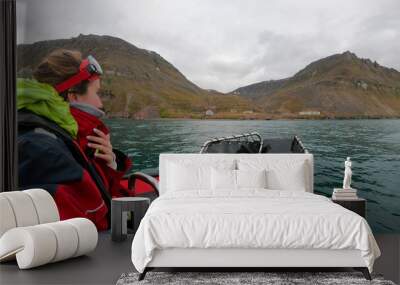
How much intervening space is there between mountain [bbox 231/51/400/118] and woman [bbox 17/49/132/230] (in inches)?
70.3

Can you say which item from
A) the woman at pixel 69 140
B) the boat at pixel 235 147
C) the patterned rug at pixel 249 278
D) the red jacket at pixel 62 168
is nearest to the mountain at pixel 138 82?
the woman at pixel 69 140

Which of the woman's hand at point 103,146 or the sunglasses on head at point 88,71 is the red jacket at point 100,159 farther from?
the sunglasses on head at point 88,71

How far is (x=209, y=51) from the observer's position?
719 cm

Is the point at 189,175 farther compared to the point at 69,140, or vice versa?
the point at 69,140

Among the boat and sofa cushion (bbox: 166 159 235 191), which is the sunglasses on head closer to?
the boat

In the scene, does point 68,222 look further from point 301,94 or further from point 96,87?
point 301,94

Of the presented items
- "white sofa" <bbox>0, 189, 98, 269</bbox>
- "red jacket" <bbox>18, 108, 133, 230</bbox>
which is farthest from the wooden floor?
"red jacket" <bbox>18, 108, 133, 230</bbox>

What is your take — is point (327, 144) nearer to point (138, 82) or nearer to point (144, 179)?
point (144, 179)

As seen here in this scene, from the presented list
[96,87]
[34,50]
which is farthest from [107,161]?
[34,50]

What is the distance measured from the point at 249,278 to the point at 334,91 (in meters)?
3.84

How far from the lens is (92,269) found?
4.66m

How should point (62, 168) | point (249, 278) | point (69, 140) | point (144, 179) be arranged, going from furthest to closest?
1. point (144, 179)
2. point (69, 140)
3. point (62, 168)
4. point (249, 278)

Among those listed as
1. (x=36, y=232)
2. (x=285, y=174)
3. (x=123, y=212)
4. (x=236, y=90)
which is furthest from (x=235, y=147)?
(x=36, y=232)

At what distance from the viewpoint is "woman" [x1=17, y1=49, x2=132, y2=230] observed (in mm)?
6582
